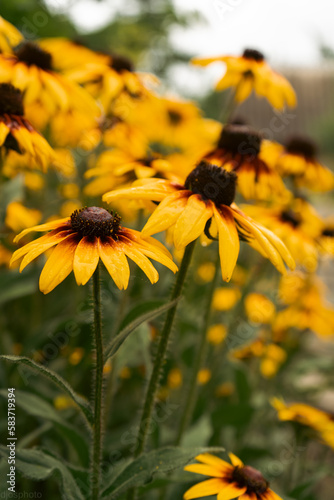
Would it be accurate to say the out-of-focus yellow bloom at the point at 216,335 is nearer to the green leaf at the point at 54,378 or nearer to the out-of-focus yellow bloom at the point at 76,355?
the out-of-focus yellow bloom at the point at 76,355

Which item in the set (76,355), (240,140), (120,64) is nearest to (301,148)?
(240,140)

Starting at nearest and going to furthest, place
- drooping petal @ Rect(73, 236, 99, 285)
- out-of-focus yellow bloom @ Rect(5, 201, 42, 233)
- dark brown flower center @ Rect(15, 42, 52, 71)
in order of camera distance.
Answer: drooping petal @ Rect(73, 236, 99, 285) < dark brown flower center @ Rect(15, 42, 52, 71) < out-of-focus yellow bloom @ Rect(5, 201, 42, 233)

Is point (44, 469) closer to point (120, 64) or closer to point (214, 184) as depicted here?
point (214, 184)

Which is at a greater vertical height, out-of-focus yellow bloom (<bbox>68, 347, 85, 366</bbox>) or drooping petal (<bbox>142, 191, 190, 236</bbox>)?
drooping petal (<bbox>142, 191, 190, 236</bbox>)

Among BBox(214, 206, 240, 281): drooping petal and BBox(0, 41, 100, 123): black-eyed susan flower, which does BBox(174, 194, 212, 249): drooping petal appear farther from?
BBox(0, 41, 100, 123): black-eyed susan flower

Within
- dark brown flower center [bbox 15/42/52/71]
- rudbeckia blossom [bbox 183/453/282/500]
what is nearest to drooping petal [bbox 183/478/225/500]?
rudbeckia blossom [bbox 183/453/282/500]

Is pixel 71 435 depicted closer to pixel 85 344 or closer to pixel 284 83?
pixel 85 344
